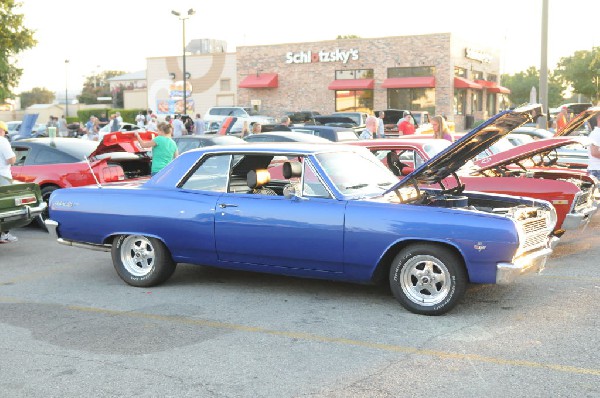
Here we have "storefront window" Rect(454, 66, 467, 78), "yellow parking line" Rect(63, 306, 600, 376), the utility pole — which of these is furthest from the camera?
"storefront window" Rect(454, 66, 467, 78)

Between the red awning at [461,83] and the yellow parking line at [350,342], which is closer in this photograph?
A: the yellow parking line at [350,342]

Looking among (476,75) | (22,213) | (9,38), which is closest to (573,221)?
(22,213)

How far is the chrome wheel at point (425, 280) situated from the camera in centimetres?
616

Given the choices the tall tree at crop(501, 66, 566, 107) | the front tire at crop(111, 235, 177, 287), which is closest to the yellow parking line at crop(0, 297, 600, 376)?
the front tire at crop(111, 235, 177, 287)

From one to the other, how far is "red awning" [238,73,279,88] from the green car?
36.4m

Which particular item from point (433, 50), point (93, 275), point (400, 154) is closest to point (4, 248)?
point (93, 275)

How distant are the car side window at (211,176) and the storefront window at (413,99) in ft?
119

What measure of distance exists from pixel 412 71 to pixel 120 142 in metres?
33.0

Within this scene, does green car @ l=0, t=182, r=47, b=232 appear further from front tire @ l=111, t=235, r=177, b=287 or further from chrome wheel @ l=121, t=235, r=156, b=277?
chrome wheel @ l=121, t=235, r=156, b=277

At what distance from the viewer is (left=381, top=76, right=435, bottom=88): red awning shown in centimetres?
4106

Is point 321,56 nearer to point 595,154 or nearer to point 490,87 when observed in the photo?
point 490,87

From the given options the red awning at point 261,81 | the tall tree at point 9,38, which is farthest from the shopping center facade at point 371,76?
the tall tree at point 9,38

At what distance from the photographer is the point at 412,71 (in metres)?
42.3

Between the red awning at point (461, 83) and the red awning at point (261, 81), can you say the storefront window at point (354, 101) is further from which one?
the red awning at point (461, 83)
